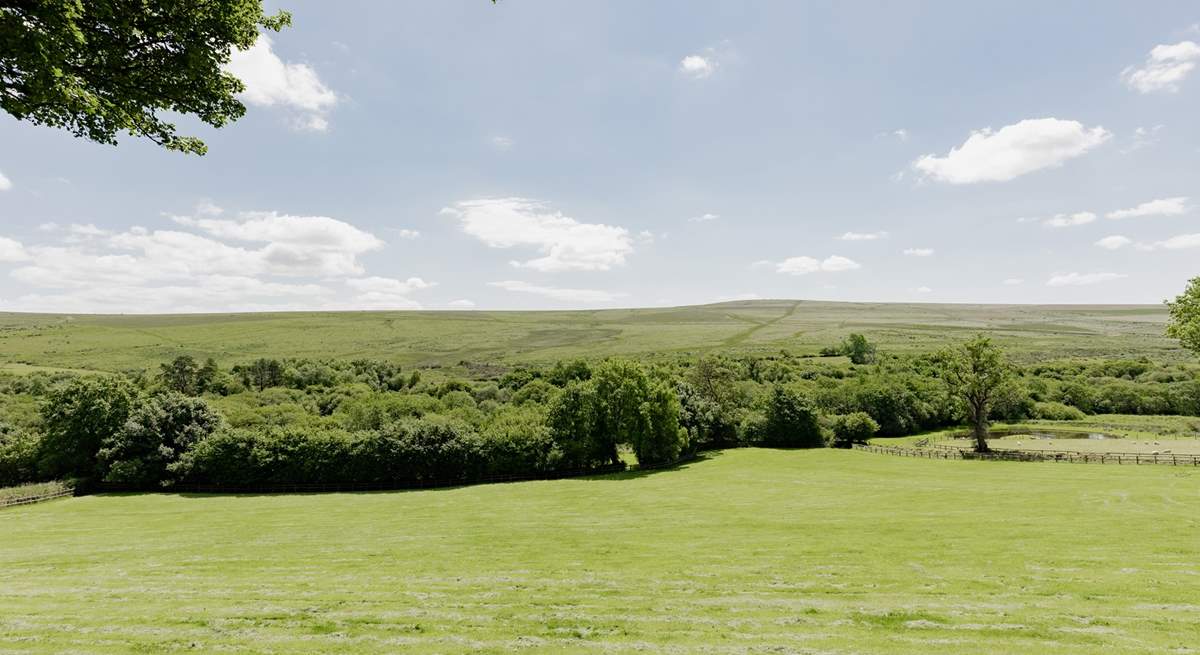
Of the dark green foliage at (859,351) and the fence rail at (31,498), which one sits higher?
the dark green foliage at (859,351)

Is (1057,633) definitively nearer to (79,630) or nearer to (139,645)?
(139,645)

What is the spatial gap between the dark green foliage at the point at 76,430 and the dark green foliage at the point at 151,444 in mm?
2094

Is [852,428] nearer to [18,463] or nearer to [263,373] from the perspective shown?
[18,463]

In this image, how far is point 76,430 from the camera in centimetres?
5534

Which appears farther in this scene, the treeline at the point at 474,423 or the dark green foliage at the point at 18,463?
the dark green foliage at the point at 18,463

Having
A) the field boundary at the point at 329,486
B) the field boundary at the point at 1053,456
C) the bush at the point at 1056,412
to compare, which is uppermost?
the field boundary at the point at 1053,456

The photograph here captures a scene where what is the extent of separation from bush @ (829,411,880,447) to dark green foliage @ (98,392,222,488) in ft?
257

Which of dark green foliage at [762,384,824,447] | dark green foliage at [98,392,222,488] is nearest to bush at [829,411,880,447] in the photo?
dark green foliage at [762,384,824,447]

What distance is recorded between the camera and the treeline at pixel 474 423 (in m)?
55.1

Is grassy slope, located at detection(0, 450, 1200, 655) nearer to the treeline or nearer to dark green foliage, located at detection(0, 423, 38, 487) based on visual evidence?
the treeline

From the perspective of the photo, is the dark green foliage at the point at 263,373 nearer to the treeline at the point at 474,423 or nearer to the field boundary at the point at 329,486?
the treeline at the point at 474,423

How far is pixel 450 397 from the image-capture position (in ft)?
328

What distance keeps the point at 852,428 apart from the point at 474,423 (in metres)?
52.8

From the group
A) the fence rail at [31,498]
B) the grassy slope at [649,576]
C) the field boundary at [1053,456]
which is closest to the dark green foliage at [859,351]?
the field boundary at [1053,456]
